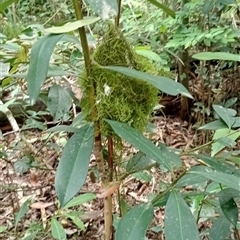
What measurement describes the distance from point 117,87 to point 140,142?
0.36ft

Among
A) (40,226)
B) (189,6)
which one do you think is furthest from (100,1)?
(189,6)

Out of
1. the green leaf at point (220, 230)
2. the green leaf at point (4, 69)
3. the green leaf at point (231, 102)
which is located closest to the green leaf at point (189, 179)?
the green leaf at point (220, 230)

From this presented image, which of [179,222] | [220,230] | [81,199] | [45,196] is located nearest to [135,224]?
[179,222]

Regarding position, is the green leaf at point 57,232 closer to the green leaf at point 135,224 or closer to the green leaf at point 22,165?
the green leaf at point 22,165

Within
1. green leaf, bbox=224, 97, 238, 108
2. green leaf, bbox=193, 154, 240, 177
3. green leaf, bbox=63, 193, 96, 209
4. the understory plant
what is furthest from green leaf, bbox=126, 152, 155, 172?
green leaf, bbox=224, 97, 238, 108

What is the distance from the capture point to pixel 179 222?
58 centimetres

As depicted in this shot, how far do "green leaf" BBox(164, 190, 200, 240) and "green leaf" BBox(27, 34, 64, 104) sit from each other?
26 cm

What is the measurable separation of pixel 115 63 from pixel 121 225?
0.87 feet

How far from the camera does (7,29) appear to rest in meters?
2.90

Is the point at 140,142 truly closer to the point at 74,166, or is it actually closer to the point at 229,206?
the point at 74,166

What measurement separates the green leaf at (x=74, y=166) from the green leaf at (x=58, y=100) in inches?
8.2

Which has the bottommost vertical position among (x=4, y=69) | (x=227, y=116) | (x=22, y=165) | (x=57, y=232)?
(x=57, y=232)

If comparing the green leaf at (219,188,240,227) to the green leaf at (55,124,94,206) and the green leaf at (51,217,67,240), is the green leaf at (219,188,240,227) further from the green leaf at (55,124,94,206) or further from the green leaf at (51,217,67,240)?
the green leaf at (51,217,67,240)

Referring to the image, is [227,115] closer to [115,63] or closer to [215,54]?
[215,54]
